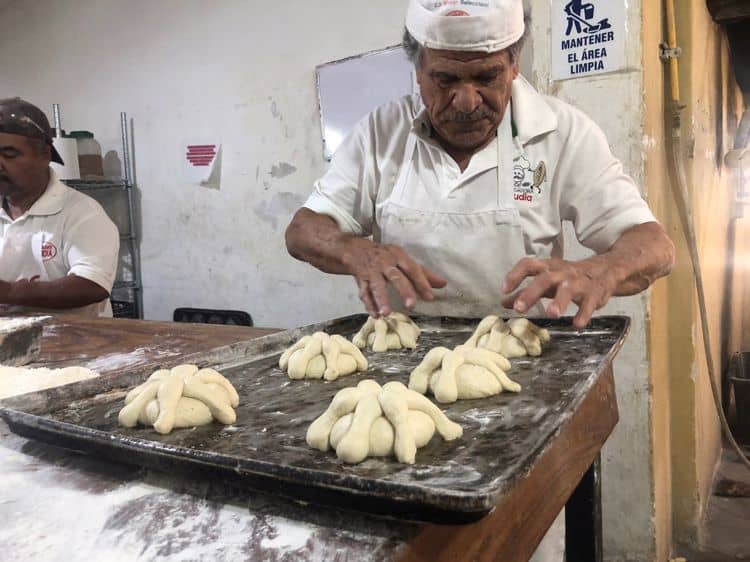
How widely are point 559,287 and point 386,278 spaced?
336 millimetres

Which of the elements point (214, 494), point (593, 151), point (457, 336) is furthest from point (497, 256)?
point (214, 494)

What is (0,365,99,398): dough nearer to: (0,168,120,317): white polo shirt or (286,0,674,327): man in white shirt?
(286,0,674,327): man in white shirt

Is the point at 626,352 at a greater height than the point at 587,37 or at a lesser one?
lesser

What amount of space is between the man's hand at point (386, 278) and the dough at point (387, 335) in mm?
105

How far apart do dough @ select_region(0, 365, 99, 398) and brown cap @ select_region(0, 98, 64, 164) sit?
1324mm

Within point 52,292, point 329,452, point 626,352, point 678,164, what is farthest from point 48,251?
point 678,164

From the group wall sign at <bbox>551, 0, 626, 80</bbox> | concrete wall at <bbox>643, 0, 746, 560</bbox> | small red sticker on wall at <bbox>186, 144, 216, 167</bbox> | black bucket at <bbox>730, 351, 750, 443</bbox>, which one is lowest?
black bucket at <bbox>730, 351, 750, 443</bbox>

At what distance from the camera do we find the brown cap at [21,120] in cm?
226

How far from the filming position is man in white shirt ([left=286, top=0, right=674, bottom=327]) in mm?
1305

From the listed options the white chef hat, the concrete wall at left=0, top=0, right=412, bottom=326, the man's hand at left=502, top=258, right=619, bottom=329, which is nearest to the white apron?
the white chef hat

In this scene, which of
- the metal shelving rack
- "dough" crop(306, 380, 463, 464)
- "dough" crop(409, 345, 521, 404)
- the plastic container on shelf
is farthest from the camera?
the metal shelving rack

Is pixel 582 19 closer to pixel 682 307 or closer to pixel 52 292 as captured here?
pixel 682 307

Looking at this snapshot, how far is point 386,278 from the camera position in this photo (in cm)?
121

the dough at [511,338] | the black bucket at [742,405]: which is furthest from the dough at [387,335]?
the black bucket at [742,405]
